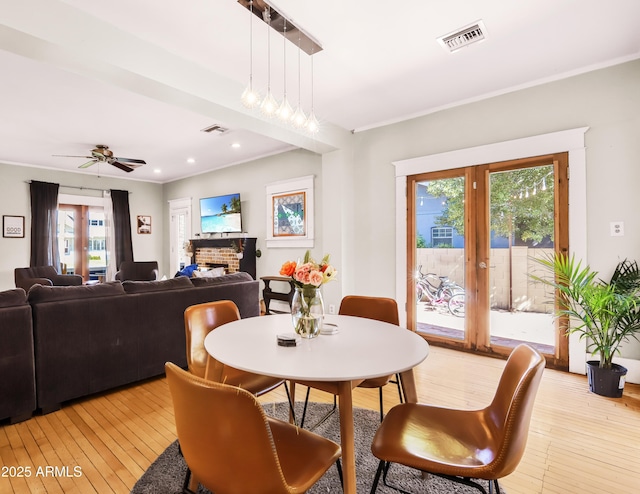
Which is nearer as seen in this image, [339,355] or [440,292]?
[339,355]

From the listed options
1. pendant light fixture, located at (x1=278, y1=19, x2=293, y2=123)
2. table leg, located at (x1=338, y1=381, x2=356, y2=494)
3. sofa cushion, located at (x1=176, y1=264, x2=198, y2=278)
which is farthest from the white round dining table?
sofa cushion, located at (x1=176, y1=264, x2=198, y2=278)

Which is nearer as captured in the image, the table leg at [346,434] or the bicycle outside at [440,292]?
the table leg at [346,434]

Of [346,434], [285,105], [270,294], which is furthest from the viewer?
[270,294]

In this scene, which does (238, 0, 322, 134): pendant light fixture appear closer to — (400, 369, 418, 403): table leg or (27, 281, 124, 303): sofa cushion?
(400, 369, 418, 403): table leg

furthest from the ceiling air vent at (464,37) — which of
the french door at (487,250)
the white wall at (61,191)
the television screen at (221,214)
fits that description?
the white wall at (61,191)

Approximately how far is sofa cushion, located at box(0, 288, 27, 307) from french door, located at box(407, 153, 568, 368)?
356 centimetres

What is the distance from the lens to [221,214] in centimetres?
657

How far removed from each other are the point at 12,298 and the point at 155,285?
0.96 m

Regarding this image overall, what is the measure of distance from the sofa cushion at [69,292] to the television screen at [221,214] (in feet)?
11.6

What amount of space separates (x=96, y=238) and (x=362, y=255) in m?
5.88

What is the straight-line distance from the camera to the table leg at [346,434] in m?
1.27

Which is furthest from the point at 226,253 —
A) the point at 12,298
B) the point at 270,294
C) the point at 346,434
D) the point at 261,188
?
the point at 346,434

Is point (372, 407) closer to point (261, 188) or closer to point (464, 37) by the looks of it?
point (464, 37)

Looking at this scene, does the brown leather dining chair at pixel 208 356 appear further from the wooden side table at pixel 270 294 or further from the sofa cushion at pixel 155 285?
the wooden side table at pixel 270 294
